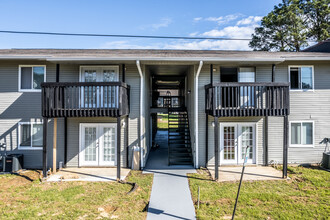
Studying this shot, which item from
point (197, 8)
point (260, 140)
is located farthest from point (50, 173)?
point (197, 8)

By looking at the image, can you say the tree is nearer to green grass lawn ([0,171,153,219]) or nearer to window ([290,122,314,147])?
window ([290,122,314,147])

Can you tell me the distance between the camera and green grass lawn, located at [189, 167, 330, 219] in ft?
15.1

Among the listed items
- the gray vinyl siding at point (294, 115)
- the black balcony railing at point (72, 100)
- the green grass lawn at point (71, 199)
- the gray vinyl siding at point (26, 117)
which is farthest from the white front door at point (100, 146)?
the gray vinyl siding at point (294, 115)

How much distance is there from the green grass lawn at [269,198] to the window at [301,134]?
1612mm

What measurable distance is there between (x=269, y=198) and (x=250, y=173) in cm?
207

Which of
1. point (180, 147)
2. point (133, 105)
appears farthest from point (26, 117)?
point (180, 147)

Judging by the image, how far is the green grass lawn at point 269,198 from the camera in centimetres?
462

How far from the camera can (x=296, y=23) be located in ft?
64.8

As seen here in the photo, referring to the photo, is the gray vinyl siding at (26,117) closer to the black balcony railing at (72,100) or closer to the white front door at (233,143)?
the black balcony railing at (72,100)

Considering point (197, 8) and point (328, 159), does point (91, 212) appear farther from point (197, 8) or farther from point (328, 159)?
point (197, 8)

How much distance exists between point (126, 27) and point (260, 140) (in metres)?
10.7

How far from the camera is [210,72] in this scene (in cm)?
832

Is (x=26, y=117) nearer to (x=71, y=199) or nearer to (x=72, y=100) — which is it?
(x=72, y=100)

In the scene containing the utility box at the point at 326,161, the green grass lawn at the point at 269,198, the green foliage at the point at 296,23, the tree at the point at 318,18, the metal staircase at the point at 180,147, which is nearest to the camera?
the green grass lawn at the point at 269,198
